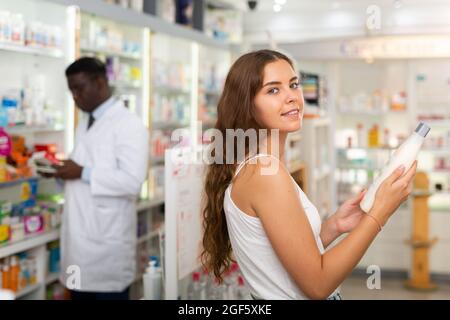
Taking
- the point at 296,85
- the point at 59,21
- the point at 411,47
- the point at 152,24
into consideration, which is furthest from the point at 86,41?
the point at 411,47

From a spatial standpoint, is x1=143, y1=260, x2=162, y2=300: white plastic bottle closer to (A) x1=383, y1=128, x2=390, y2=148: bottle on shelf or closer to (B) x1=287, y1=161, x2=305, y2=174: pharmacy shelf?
(B) x1=287, y1=161, x2=305, y2=174: pharmacy shelf

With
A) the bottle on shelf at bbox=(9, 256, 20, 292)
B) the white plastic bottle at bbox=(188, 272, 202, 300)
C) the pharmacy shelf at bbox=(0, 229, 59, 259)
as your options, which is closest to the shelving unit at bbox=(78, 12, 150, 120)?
the pharmacy shelf at bbox=(0, 229, 59, 259)

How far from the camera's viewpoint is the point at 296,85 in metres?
1.76

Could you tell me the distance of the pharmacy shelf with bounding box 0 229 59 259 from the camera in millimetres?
A: 3449

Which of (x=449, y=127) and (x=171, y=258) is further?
(x=449, y=127)

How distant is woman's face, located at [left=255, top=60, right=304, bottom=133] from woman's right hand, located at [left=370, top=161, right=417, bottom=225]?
11.1 inches

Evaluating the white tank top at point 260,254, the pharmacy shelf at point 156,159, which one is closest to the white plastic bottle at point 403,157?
the white tank top at point 260,254

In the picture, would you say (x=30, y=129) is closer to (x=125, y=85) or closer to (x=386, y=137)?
(x=125, y=85)

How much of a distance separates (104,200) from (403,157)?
2.17 metres

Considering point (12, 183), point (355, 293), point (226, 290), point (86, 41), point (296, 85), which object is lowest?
point (355, 293)

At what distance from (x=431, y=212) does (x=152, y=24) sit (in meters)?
3.80

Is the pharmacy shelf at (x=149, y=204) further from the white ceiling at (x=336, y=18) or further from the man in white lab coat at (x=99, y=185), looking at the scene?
the white ceiling at (x=336, y=18)

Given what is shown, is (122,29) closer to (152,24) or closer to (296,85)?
(152,24)

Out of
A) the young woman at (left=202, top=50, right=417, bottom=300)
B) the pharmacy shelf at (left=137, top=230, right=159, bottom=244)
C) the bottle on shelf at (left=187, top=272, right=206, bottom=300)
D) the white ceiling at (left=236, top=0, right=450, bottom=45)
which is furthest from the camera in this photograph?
the white ceiling at (left=236, top=0, right=450, bottom=45)
